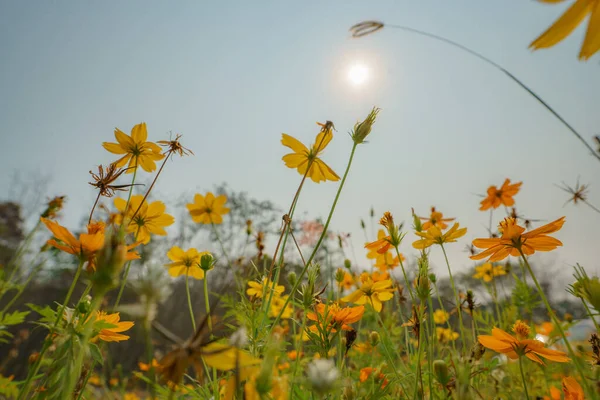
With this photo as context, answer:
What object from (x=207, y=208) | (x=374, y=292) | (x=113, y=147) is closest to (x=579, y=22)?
(x=374, y=292)

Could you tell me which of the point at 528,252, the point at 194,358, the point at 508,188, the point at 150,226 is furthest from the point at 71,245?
the point at 508,188

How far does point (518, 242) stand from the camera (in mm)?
805

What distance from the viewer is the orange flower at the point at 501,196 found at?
7.44 feet

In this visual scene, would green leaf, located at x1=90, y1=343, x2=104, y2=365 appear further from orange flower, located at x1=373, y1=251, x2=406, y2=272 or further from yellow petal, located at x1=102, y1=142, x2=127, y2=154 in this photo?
orange flower, located at x1=373, y1=251, x2=406, y2=272

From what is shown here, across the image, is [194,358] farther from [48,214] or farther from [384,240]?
[48,214]

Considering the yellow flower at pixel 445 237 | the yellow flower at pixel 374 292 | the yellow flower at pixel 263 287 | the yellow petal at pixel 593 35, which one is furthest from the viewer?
the yellow flower at pixel 374 292

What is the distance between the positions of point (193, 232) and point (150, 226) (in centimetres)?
1383

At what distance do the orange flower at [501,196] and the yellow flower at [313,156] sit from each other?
67.8 inches

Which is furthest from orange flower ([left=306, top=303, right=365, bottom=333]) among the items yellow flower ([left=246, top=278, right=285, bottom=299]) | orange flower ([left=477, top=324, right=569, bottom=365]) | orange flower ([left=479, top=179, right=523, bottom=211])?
orange flower ([left=479, top=179, right=523, bottom=211])

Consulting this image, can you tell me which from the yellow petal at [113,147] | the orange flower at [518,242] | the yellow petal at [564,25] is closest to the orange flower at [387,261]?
the orange flower at [518,242]

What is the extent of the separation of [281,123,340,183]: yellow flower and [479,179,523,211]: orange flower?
1721mm

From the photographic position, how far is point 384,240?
1.14m

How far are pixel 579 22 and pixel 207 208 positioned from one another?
1.78 meters

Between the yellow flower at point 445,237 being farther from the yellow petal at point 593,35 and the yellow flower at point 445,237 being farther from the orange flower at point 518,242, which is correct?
the yellow petal at point 593,35
